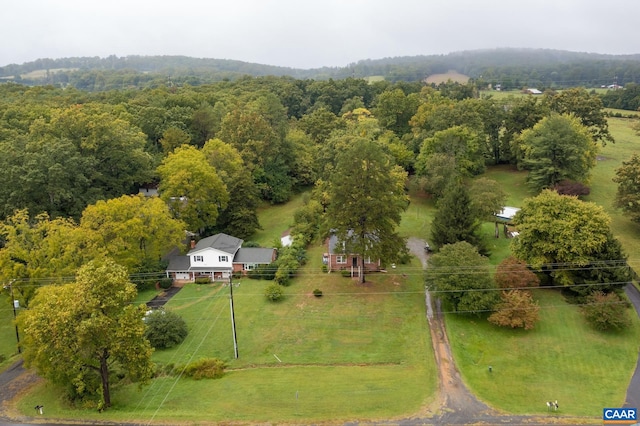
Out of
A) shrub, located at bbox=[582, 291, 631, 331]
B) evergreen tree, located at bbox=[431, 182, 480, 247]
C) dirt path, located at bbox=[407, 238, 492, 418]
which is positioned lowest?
dirt path, located at bbox=[407, 238, 492, 418]

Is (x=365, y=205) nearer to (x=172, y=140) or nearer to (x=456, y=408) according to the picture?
(x=456, y=408)

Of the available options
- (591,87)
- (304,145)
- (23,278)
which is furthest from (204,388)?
(591,87)

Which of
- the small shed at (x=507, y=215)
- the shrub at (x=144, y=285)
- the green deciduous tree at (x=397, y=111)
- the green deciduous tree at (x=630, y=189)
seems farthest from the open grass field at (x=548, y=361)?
the green deciduous tree at (x=397, y=111)

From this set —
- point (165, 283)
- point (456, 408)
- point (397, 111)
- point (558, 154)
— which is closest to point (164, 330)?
point (165, 283)

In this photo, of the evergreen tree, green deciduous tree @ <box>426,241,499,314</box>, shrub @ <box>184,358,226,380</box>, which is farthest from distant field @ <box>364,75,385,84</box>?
shrub @ <box>184,358,226,380</box>

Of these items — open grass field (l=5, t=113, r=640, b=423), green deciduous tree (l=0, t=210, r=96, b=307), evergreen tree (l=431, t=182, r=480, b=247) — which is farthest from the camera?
evergreen tree (l=431, t=182, r=480, b=247)

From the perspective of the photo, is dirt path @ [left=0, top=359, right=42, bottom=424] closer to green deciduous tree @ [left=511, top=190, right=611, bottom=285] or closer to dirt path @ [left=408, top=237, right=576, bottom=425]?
dirt path @ [left=408, top=237, right=576, bottom=425]

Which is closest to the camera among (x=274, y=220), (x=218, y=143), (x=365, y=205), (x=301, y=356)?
(x=301, y=356)
